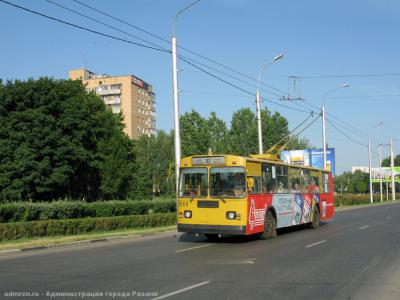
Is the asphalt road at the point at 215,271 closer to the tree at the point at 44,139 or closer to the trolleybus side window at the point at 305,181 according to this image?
the trolleybus side window at the point at 305,181

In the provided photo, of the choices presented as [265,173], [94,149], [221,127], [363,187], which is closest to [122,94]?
[221,127]

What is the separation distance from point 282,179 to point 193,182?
4162 mm

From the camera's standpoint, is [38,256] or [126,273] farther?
[38,256]

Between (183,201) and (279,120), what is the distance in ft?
261

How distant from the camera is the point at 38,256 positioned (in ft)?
47.9

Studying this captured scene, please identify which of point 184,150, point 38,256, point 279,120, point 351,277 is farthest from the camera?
point 279,120

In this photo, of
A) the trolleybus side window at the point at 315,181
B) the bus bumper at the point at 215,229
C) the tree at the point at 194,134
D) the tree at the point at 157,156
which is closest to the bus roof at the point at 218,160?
A: the bus bumper at the point at 215,229

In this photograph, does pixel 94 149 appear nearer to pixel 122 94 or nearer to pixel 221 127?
pixel 221 127

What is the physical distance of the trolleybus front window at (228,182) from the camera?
16.5 m

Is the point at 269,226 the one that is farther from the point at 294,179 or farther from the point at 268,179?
the point at 294,179

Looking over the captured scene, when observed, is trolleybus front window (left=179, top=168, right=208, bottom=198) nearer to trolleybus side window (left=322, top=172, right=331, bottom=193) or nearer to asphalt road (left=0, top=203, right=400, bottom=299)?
asphalt road (left=0, top=203, right=400, bottom=299)

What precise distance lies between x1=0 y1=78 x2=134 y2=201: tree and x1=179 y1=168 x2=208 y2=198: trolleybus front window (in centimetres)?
2864

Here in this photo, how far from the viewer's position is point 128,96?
121625 millimetres

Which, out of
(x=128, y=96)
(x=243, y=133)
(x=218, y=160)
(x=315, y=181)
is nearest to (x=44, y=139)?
(x=315, y=181)
